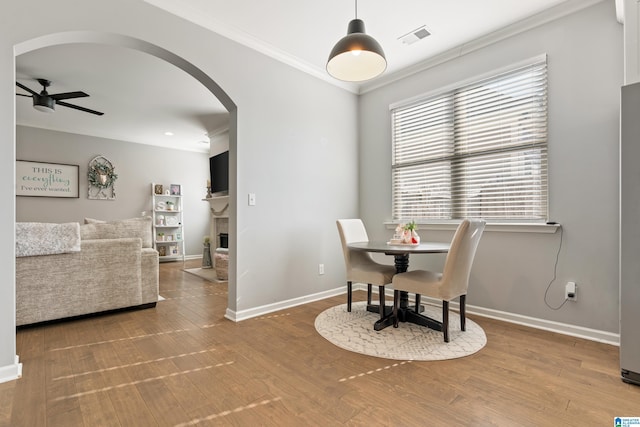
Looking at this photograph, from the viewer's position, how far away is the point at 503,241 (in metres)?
3.00

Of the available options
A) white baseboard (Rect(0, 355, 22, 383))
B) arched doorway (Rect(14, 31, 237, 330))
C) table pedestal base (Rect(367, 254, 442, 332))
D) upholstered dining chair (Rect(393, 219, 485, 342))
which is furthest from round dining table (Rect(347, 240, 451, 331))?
white baseboard (Rect(0, 355, 22, 383))

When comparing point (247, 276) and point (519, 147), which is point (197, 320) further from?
point (519, 147)

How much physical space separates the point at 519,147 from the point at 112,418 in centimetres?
352

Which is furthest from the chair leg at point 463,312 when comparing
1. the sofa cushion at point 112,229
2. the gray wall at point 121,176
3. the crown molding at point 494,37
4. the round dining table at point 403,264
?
the gray wall at point 121,176

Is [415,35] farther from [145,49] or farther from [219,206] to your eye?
[219,206]

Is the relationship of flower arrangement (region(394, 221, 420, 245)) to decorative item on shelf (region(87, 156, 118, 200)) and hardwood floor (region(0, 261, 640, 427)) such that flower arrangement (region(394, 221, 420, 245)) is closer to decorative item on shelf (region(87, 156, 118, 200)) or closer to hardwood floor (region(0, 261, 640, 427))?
hardwood floor (region(0, 261, 640, 427))

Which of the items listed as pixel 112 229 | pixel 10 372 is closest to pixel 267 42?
pixel 112 229

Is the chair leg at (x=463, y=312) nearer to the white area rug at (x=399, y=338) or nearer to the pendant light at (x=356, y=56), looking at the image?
the white area rug at (x=399, y=338)

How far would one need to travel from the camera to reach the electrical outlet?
8.50ft

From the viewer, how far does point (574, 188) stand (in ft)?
8.52

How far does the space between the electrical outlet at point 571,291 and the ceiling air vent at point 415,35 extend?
2572 mm

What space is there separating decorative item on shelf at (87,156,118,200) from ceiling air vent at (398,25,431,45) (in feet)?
20.5

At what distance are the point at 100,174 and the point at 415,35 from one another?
642cm

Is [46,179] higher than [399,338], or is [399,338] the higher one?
[46,179]
